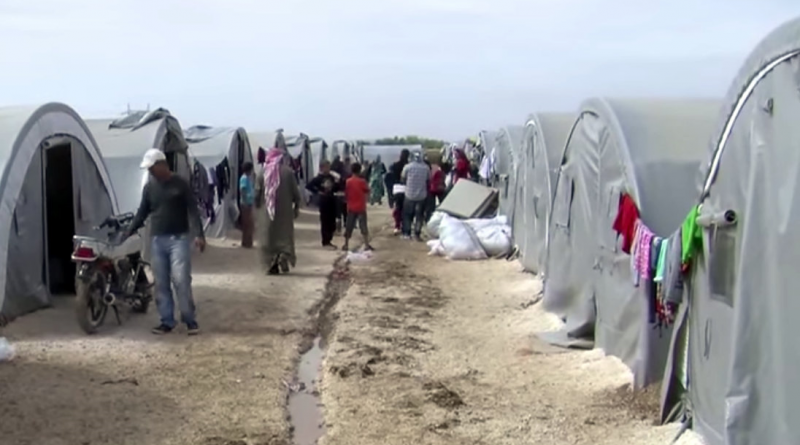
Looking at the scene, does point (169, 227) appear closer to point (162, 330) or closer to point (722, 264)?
point (162, 330)

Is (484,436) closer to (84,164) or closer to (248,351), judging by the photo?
(248,351)

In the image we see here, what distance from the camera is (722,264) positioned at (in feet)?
20.1

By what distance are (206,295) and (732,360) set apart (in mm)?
8219

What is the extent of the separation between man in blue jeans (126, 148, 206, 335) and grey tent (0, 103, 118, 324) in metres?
1.44

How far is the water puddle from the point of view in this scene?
7.06 m

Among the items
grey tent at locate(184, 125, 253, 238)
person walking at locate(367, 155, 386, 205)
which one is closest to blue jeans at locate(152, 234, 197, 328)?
grey tent at locate(184, 125, 253, 238)

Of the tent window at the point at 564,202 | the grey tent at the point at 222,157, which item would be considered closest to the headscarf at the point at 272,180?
the tent window at the point at 564,202

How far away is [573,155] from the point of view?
10719 mm

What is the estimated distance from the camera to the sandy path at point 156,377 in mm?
6926

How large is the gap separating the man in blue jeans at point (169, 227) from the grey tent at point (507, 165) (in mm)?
7154

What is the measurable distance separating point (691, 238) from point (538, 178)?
8.21 m

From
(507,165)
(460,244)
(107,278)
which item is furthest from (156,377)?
(507,165)

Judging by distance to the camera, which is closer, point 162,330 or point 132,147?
point 162,330

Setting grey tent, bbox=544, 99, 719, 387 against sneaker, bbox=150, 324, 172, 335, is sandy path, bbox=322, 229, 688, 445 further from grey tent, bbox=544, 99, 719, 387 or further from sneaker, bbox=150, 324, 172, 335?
sneaker, bbox=150, 324, 172, 335
